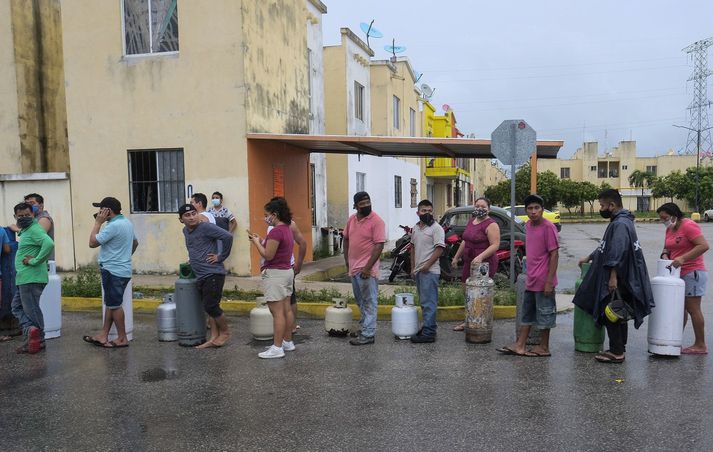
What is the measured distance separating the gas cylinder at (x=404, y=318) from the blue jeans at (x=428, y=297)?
0.15 m

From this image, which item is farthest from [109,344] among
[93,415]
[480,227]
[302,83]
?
[302,83]

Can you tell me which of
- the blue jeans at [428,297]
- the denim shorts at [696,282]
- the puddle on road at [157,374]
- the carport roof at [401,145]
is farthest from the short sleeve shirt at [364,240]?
the carport roof at [401,145]

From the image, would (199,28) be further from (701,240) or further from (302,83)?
(701,240)

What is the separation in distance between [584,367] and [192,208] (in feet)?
15.3

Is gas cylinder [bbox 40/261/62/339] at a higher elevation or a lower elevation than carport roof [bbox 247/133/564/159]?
lower

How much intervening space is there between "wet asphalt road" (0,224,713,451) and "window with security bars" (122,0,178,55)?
7269mm

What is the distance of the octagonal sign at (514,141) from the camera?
8797 mm

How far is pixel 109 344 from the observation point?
7.11 m

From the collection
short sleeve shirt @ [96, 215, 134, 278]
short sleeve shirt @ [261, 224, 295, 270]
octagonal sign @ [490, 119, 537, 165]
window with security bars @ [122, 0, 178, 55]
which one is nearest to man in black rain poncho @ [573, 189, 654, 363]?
octagonal sign @ [490, 119, 537, 165]

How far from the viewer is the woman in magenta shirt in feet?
20.6

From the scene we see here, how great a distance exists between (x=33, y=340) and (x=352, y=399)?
4136mm

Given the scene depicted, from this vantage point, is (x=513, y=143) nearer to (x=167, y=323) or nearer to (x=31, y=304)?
(x=167, y=323)

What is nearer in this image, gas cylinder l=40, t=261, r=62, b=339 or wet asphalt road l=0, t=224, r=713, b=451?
wet asphalt road l=0, t=224, r=713, b=451

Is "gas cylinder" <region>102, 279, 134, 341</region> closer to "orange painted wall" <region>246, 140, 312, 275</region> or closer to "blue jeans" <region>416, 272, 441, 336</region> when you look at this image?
"blue jeans" <region>416, 272, 441, 336</region>
